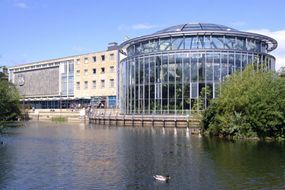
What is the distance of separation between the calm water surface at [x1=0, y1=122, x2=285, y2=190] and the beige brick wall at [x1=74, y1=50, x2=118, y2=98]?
276ft

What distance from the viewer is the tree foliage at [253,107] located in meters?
55.6

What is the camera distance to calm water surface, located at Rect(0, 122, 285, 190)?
89.2 ft

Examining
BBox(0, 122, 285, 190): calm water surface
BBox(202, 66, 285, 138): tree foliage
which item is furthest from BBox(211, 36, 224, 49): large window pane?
BBox(0, 122, 285, 190): calm water surface

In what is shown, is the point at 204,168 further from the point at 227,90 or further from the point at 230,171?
the point at 227,90

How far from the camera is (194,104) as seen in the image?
88688mm

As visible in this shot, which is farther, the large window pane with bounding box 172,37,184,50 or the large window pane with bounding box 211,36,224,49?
the large window pane with bounding box 172,37,184,50

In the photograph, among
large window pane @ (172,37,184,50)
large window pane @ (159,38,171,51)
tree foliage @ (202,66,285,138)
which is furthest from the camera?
large window pane @ (159,38,171,51)

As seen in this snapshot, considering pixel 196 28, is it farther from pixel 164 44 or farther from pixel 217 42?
pixel 164 44

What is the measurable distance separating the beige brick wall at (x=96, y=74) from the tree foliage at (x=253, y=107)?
246ft

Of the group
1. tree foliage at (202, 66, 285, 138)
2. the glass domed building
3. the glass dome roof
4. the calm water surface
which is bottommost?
the calm water surface

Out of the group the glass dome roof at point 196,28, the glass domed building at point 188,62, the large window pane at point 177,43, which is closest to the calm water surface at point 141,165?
the glass domed building at point 188,62

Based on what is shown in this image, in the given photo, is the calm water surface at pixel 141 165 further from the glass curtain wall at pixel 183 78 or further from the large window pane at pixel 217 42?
the large window pane at pixel 217 42

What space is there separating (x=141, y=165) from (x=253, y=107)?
26.1 metres

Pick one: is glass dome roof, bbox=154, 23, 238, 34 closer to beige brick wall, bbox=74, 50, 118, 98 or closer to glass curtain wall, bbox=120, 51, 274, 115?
glass curtain wall, bbox=120, 51, 274, 115
